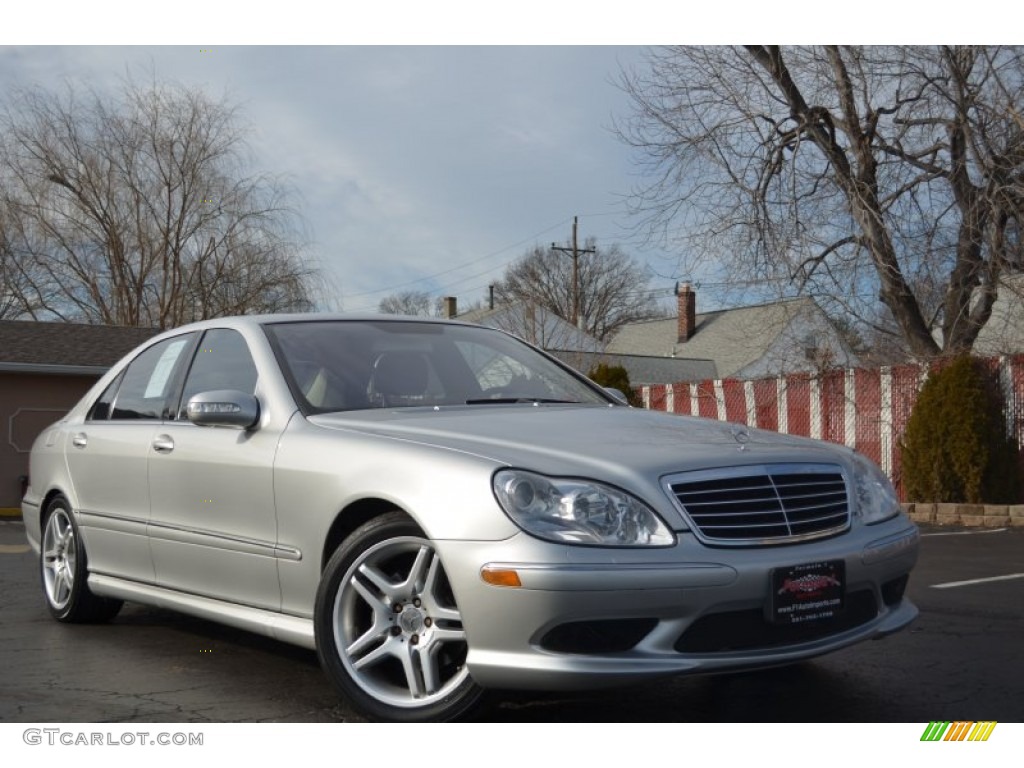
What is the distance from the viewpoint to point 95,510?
607 centimetres

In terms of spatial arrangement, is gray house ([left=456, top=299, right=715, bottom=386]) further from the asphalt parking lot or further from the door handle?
the door handle

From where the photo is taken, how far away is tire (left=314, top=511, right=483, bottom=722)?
396cm

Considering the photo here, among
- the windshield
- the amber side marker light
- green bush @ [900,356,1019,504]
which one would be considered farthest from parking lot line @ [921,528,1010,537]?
the amber side marker light

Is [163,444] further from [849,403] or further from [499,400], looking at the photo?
[849,403]

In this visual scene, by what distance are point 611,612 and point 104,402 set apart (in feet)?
12.5

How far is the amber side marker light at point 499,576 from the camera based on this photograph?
3.67 metres

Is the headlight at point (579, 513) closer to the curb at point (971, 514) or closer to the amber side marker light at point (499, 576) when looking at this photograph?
the amber side marker light at point (499, 576)

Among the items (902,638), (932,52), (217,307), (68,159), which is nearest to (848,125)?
(932,52)

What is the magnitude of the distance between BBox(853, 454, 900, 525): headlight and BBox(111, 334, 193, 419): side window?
3.20 m

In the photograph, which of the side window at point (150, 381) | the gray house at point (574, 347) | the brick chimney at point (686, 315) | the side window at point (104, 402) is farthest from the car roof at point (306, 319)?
the brick chimney at point (686, 315)

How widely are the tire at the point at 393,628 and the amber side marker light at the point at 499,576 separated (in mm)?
251

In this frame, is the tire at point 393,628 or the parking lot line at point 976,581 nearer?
the tire at point 393,628

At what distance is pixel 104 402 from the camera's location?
651cm
